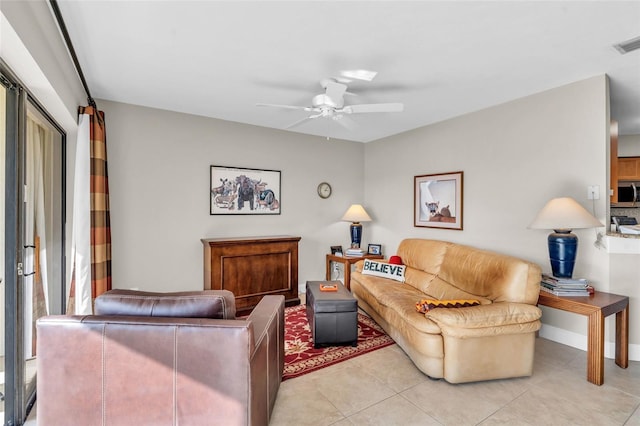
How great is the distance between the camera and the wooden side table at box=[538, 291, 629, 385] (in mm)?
2379

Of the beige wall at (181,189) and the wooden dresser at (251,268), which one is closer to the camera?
the beige wall at (181,189)

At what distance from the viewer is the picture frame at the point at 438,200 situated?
13.4ft

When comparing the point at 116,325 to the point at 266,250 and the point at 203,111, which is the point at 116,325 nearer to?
the point at 266,250

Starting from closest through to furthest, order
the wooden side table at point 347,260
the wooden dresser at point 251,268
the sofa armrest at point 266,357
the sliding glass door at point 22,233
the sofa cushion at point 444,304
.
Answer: the sofa armrest at point 266,357
the sliding glass door at point 22,233
the sofa cushion at point 444,304
the wooden dresser at point 251,268
the wooden side table at point 347,260

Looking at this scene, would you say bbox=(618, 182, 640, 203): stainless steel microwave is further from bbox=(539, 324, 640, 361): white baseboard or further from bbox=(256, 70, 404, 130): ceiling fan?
bbox=(256, 70, 404, 130): ceiling fan

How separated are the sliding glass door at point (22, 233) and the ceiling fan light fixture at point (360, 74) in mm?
2239

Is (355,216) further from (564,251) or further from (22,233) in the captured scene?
(22,233)

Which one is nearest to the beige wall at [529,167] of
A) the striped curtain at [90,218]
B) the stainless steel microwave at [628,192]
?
the stainless steel microwave at [628,192]

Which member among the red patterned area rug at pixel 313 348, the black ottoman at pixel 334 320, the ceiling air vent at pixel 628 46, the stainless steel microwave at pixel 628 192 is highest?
the ceiling air vent at pixel 628 46

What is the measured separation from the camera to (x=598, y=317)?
2389mm

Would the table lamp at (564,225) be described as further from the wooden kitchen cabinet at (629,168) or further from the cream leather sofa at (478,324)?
the wooden kitchen cabinet at (629,168)

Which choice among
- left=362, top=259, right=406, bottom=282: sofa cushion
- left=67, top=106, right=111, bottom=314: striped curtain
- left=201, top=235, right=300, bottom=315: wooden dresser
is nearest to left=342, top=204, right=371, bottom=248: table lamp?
left=362, top=259, right=406, bottom=282: sofa cushion

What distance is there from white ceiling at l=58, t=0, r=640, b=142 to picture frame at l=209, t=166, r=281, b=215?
102 centimetres

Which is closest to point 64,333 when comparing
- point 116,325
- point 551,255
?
point 116,325
